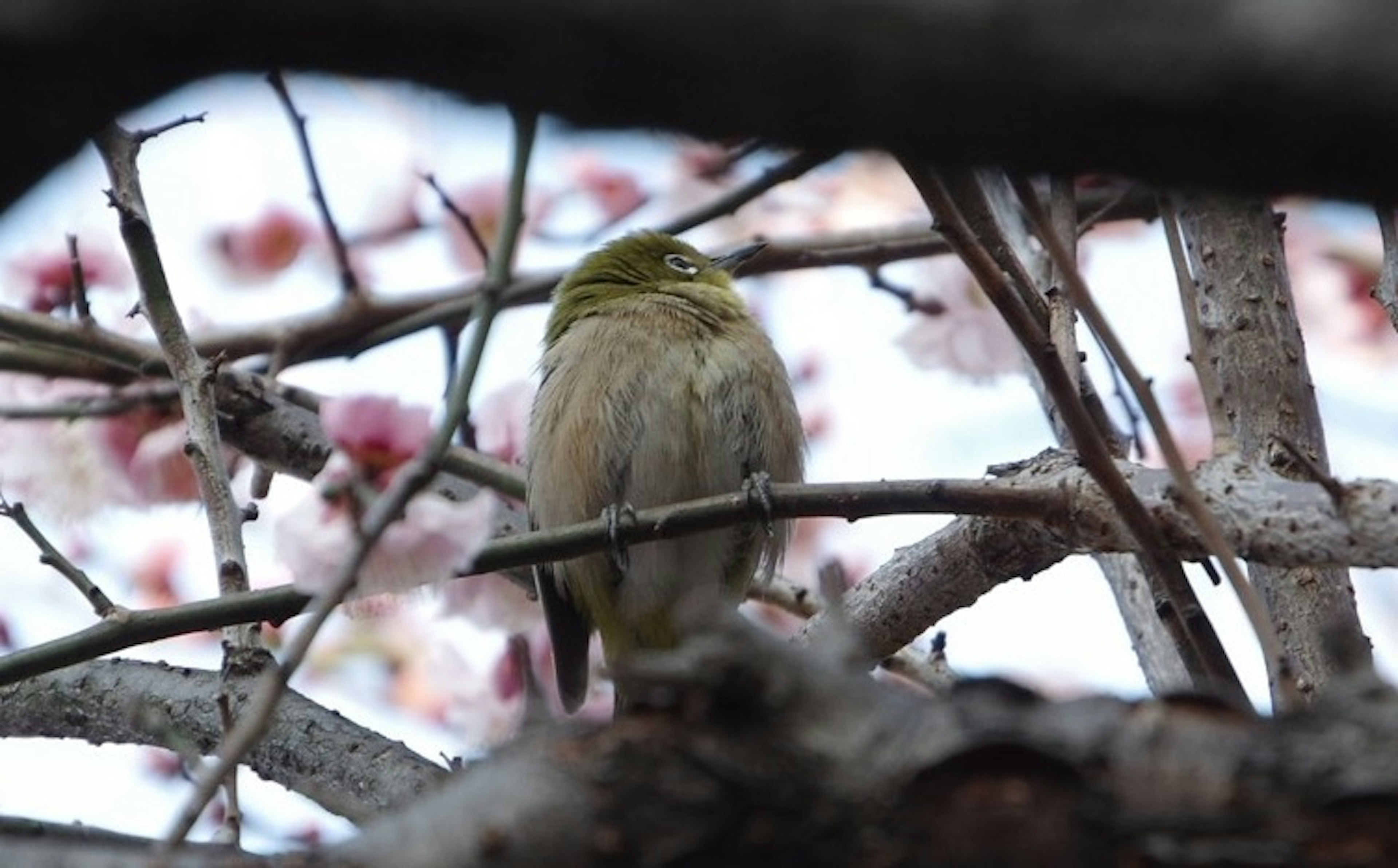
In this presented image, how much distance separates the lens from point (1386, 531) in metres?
2.30

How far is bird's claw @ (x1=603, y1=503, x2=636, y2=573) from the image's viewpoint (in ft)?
10.2

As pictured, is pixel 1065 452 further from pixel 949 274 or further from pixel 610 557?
pixel 949 274

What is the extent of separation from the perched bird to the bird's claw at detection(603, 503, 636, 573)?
0.54 feet

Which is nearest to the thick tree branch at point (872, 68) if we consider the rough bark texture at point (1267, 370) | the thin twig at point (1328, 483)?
the thin twig at point (1328, 483)

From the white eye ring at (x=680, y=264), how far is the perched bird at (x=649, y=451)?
29 cm

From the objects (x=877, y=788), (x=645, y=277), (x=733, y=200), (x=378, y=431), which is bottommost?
(x=877, y=788)

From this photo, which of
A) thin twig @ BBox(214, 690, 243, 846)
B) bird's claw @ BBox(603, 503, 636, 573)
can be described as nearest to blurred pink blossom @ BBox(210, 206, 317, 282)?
bird's claw @ BBox(603, 503, 636, 573)

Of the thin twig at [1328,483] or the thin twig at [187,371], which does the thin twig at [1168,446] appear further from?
the thin twig at [187,371]

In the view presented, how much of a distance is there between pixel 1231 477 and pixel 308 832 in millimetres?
2938

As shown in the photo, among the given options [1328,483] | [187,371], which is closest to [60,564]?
[187,371]

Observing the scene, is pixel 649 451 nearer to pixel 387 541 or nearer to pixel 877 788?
pixel 387 541

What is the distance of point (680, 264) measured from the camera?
538cm

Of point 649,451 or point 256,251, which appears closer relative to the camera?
point 649,451

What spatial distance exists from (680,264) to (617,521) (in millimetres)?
2175
